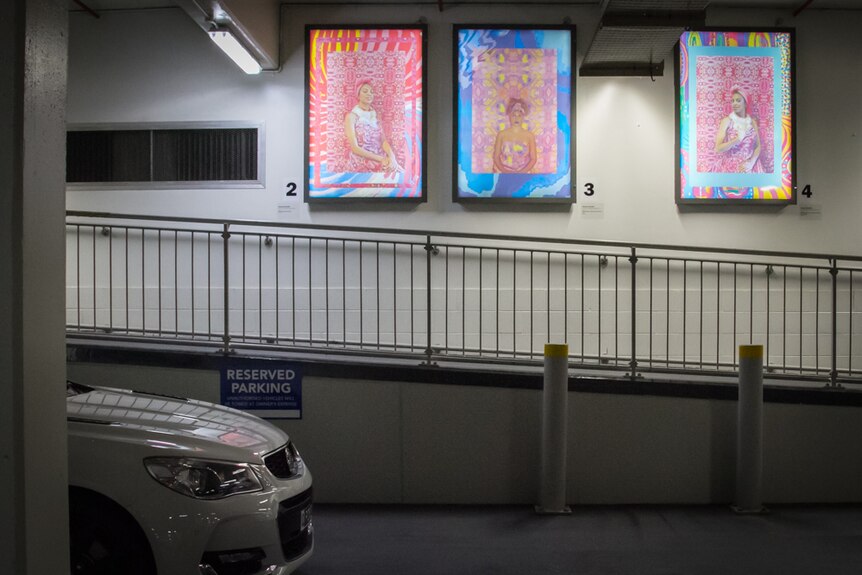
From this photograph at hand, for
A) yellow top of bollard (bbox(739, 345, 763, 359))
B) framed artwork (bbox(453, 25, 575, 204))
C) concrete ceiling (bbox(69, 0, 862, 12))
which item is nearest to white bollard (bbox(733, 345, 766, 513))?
yellow top of bollard (bbox(739, 345, 763, 359))

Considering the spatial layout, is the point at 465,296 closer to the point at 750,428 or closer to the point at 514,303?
the point at 514,303

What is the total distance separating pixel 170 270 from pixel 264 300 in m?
1.10

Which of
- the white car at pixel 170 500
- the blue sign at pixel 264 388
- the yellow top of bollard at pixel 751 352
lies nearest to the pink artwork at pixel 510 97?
the yellow top of bollard at pixel 751 352

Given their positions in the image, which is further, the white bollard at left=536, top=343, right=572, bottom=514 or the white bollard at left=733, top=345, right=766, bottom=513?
the white bollard at left=733, top=345, right=766, bottom=513

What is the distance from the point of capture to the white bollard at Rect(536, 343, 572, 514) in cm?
623

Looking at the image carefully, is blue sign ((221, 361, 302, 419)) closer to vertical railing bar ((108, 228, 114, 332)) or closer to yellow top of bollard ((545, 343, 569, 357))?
vertical railing bar ((108, 228, 114, 332))

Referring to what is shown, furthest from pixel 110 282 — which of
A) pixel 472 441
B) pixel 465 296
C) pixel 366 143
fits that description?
pixel 465 296

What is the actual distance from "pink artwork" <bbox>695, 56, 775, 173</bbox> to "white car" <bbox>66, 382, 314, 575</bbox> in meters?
7.08

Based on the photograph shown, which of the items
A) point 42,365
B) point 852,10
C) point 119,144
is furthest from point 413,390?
point 852,10

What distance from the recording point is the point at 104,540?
3553mm

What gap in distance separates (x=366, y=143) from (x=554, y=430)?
426 cm

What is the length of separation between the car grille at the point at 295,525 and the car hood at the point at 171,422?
0.30m

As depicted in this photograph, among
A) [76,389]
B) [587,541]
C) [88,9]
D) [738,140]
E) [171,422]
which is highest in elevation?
[88,9]

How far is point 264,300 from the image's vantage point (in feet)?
28.8
